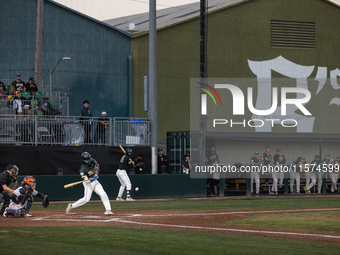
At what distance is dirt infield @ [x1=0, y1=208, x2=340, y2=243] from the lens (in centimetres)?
1119

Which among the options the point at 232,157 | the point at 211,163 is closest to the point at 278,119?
the point at 232,157

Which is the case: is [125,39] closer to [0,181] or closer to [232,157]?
[232,157]

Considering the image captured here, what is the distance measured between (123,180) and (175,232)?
1037 cm

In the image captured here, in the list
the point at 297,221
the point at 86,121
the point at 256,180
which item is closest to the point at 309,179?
the point at 256,180

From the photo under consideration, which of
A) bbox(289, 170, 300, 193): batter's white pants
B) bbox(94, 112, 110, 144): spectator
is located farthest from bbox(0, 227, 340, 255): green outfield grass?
bbox(289, 170, 300, 193): batter's white pants

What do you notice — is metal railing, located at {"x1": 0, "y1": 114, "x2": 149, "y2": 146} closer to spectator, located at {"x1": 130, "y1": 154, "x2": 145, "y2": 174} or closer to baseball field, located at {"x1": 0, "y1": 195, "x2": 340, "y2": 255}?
spectator, located at {"x1": 130, "y1": 154, "x2": 145, "y2": 174}

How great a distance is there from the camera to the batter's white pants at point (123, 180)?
851 inches

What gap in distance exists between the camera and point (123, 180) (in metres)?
21.7

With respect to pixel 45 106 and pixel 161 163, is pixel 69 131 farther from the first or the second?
pixel 161 163

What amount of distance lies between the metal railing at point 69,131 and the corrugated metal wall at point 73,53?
10.5 meters

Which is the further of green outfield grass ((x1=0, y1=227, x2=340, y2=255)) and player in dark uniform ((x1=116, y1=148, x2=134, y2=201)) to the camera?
player in dark uniform ((x1=116, y1=148, x2=134, y2=201))


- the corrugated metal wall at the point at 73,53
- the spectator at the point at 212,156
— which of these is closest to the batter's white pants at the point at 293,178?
the spectator at the point at 212,156

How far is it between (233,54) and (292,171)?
1488cm

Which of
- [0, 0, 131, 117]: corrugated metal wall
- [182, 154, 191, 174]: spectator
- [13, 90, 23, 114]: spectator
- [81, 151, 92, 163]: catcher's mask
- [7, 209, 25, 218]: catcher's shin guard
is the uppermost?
[0, 0, 131, 117]: corrugated metal wall
